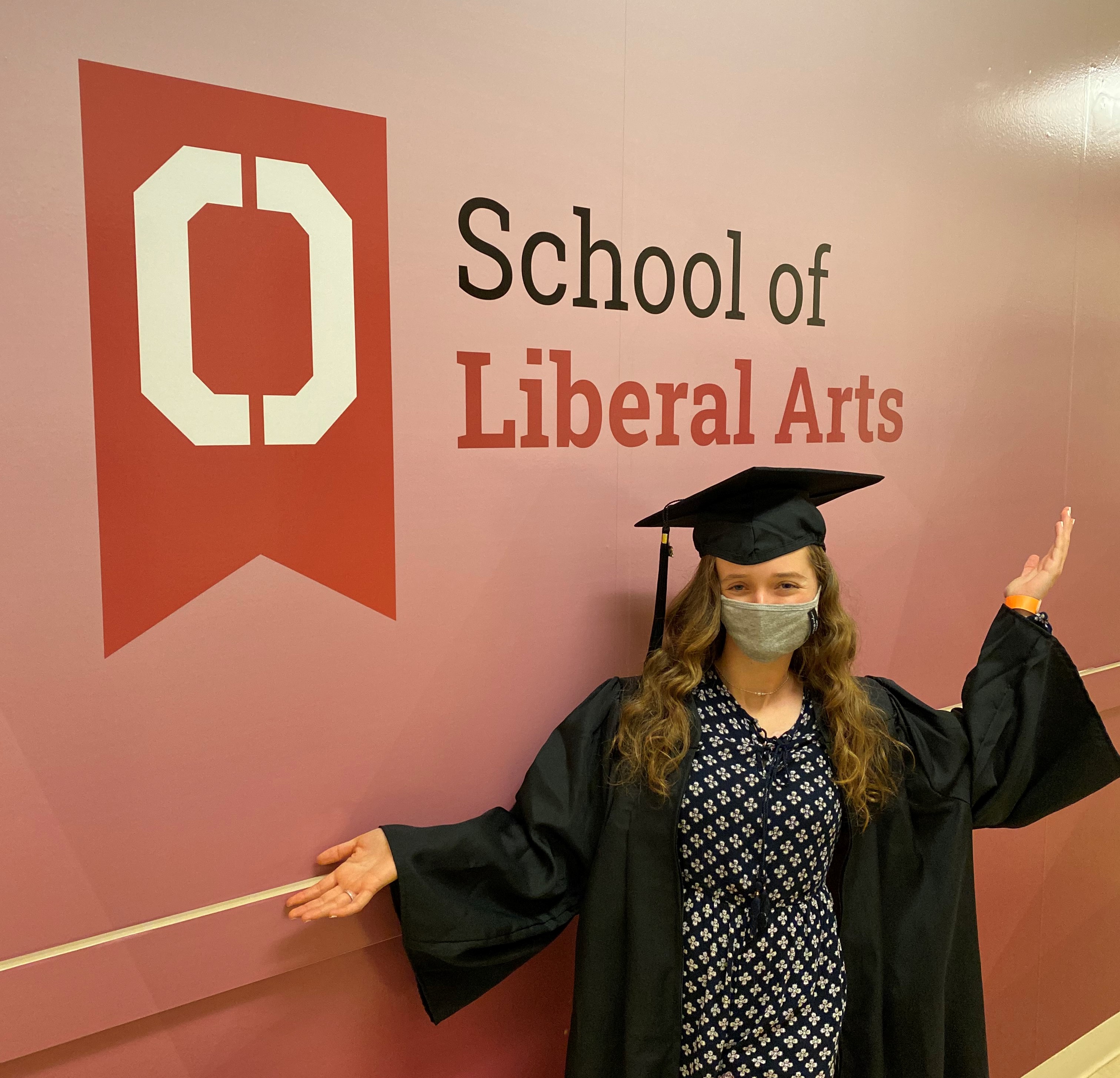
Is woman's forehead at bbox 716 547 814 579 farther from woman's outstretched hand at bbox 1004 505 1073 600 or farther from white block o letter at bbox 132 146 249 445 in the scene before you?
white block o letter at bbox 132 146 249 445

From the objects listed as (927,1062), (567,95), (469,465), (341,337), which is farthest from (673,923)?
→ (567,95)

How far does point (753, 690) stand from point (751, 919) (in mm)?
373

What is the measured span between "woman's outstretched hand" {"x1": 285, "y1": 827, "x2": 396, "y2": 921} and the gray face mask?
25.9 inches

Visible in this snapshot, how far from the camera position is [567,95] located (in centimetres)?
160

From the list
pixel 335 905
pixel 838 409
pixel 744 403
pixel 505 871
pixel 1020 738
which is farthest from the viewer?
pixel 838 409

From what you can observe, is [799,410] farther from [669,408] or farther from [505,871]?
[505,871]

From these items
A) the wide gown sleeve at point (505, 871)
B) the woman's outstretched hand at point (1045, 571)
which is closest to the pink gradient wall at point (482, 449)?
the wide gown sleeve at point (505, 871)

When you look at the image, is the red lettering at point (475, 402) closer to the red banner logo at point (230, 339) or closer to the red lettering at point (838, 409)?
the red banner logo at point (230, 339)

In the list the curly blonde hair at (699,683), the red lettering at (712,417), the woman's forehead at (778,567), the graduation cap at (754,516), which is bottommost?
the curly blonde hair at (699,683)

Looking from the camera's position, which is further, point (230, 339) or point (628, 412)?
point (628, 412)

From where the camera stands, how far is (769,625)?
155cm

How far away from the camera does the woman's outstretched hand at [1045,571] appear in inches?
73.9

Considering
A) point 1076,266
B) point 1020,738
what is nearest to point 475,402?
point 1020,738

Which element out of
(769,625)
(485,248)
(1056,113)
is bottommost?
(769,625)
